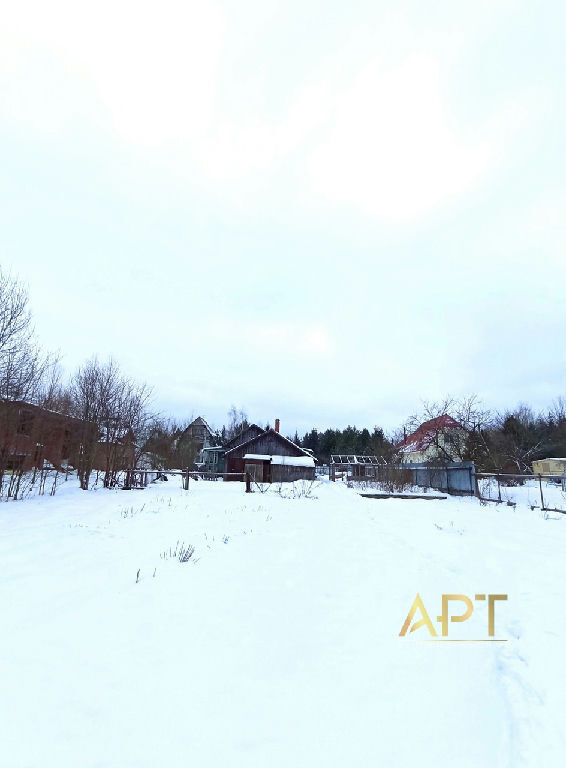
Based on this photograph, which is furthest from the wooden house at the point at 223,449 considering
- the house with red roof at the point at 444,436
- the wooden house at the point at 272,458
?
the house with red roof at the point at 444,436

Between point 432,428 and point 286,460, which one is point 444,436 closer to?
point 432,428

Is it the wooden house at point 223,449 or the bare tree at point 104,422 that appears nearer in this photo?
the bare tree at point 104,422

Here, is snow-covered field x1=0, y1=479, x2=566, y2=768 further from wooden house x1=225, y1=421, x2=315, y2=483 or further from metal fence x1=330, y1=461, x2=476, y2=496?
wooden house x1=225, y1=421, x2=315, y2=483

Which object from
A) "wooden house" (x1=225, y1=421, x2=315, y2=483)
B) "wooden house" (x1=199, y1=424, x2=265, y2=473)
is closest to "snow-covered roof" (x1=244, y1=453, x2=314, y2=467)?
"wooden house" (x1=225, y1=421, x2=315, y2=483)

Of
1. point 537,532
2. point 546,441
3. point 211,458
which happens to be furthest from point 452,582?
point 546,441

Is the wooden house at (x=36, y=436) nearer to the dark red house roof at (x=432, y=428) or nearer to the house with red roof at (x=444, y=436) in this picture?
the house with red roof at (x=444, y=436)

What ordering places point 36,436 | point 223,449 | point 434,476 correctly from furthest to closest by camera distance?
point 223,449, point 434,476, point 36,436

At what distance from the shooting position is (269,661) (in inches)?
125

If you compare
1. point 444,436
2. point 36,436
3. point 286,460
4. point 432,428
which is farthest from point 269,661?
Answer: point 286,460

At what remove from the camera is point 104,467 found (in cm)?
1847

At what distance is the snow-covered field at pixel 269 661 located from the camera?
225 cm

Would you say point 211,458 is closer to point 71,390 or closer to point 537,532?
point 71,390

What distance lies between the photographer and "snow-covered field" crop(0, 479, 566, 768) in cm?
225

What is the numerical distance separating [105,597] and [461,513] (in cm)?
1160
